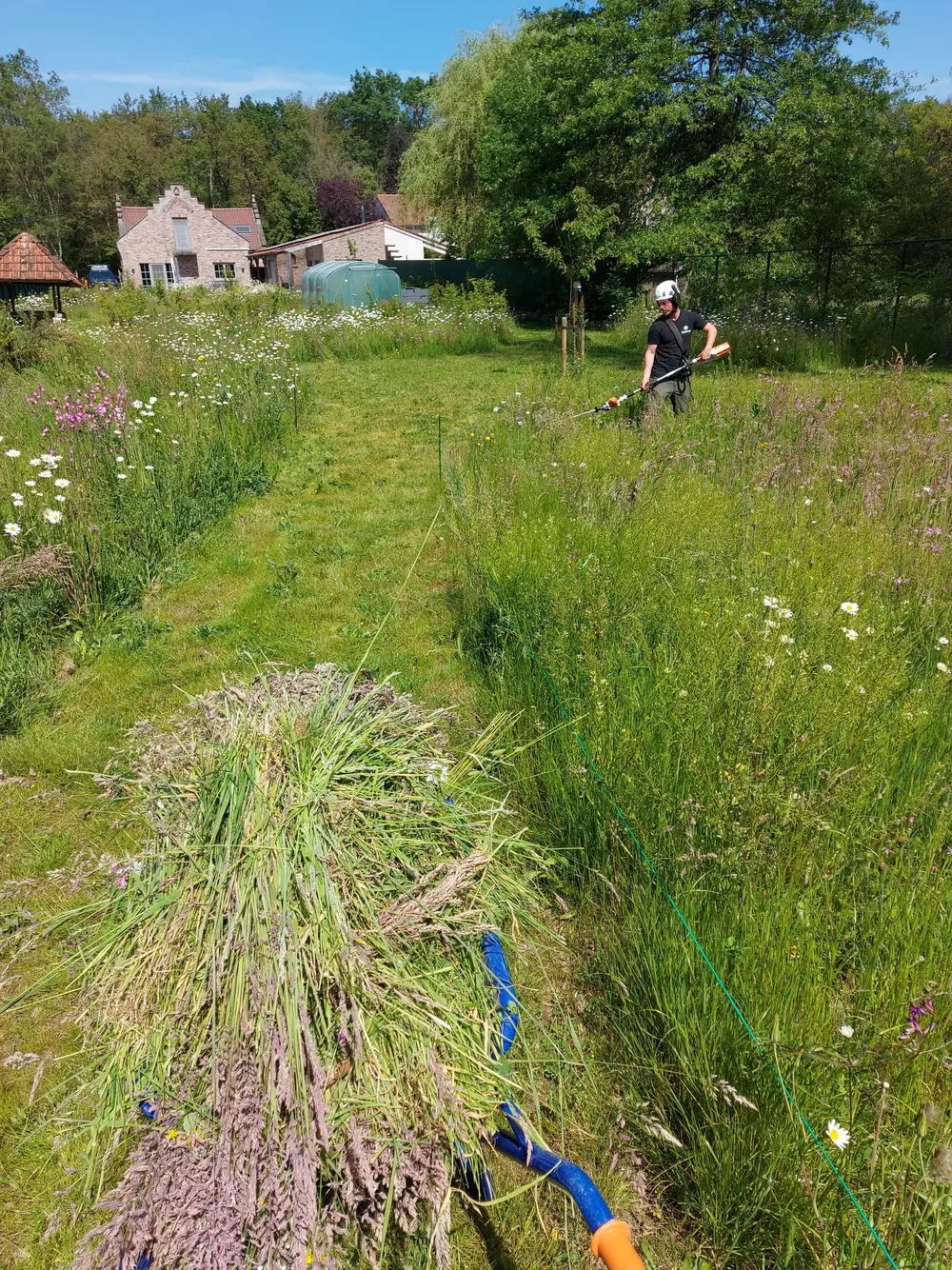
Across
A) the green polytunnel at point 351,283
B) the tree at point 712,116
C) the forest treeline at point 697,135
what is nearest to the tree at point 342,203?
the forest treeline at point 697,135

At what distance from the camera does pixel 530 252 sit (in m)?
25.5

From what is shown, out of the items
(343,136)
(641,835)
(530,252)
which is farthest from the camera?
(343,136)

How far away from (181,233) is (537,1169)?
55393mm

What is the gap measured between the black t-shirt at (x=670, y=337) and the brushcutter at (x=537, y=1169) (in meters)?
6.81

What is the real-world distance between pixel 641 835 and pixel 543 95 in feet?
67.7

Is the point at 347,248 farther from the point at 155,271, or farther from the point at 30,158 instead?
the point at 30,158

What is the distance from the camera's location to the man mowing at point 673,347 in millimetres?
7305

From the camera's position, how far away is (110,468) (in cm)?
593

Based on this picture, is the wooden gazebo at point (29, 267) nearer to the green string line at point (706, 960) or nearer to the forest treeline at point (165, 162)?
the green string line at point (706, 960)

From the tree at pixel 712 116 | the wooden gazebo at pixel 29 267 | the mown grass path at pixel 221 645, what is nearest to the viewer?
the mown grass path at pixel 221 645

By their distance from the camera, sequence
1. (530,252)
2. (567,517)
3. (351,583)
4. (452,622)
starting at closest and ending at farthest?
1. (567,517)
2. (452,622)
3. (351,583)
4. (530,252)

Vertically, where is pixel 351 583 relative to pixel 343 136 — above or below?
below

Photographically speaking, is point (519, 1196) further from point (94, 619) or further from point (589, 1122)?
point (94, 619)

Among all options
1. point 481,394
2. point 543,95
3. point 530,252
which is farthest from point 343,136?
point 481,394
